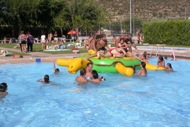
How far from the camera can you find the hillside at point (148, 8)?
77938 mm

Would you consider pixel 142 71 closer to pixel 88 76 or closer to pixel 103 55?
pixel 103 55

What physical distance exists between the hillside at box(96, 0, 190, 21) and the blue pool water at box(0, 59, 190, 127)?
65.9 meters

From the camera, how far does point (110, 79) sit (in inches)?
454

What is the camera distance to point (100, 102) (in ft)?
27.4

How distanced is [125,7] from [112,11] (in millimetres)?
3449

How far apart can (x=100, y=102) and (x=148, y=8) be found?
7515 cm

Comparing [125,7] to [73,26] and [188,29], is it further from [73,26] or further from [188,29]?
[188,29]

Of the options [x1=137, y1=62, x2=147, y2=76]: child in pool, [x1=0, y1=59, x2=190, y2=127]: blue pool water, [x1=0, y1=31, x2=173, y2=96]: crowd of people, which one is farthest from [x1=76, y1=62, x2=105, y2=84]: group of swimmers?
[x1=137, y1=62, x2=147, y2=76]: child in pool

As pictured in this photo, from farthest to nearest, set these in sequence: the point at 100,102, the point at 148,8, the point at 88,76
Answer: the point at 148,8
the point at 88,76
the point at 100,102

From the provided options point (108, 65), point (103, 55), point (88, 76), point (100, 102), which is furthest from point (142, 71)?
point (100, 102)

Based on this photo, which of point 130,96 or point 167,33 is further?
point 167,33

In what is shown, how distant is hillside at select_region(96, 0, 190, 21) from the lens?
256 feet

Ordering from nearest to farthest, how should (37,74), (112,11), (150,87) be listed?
(150,87) → (37,74) → (112,11)

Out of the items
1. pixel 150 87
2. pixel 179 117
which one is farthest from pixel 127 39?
pixel 179 117
